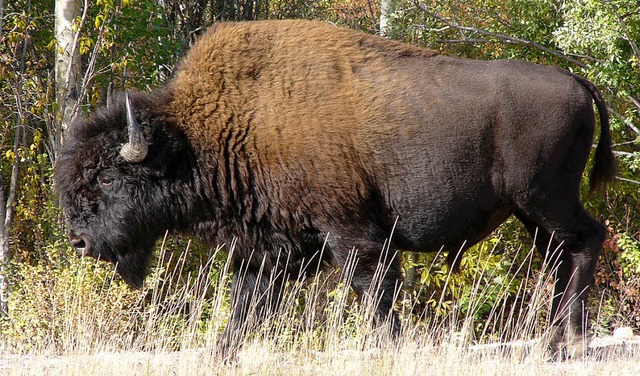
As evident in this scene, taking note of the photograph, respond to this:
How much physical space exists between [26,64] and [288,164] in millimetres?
5356

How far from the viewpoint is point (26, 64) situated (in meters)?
9.33

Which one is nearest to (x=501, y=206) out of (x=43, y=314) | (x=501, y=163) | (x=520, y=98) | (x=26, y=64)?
(x=501, y=163)

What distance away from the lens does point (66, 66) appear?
26.4ft

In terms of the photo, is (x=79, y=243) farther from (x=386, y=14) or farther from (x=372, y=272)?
(x=386, y=14)

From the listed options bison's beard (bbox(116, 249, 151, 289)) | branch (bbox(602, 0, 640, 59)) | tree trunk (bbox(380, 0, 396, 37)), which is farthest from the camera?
tree trunk (bbox(380, 0, 396, 37))

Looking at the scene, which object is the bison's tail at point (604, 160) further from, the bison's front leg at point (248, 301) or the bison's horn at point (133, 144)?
the bison's horn at point (133, 144)

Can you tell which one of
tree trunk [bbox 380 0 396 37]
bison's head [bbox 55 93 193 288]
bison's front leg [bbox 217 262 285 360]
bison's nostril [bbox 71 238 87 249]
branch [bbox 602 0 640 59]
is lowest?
bison's front leg [bbox 217 262 285 360]

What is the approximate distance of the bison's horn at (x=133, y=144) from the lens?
5.30 m

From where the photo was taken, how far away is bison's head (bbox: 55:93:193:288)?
18.1 ft

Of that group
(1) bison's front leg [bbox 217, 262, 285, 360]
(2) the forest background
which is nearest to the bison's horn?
(1) bison's front leg [bbox 217, 262, 285, 360]

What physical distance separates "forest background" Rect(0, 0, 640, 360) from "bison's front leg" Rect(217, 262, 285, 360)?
1.70 m

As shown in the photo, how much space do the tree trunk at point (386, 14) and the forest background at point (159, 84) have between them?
22mm

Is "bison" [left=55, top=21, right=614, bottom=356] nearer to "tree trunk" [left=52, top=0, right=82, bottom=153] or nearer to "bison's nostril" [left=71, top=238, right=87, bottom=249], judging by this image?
"bison's nostril" [left=71, top=238, right=87, bottom=249]

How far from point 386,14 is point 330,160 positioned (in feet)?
13.7
